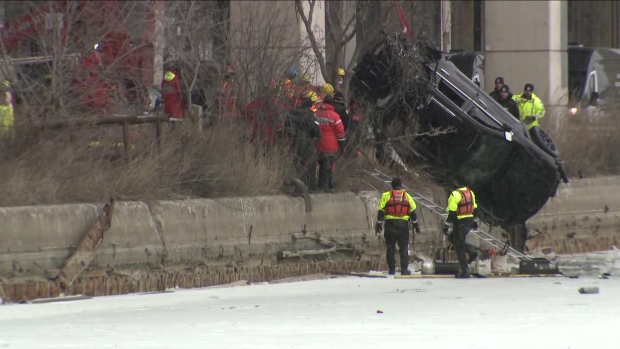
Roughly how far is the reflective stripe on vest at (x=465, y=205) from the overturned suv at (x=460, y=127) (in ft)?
9.32

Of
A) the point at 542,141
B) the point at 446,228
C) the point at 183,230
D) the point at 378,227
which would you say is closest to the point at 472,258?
the point at 446,228

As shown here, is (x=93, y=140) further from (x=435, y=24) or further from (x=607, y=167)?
(x=435, y=24)

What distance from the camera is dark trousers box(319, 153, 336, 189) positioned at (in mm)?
22359

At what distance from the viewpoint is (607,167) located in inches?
1114

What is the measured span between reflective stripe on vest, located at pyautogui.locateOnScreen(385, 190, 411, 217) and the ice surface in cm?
132

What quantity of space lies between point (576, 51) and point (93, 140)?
58.7 feet

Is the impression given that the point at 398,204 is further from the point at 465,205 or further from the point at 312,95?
the point at 312,95

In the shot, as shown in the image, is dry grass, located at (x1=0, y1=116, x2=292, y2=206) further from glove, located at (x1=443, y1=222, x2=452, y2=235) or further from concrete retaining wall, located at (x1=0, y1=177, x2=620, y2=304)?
glove, located at (x1=443, y1=222, x2=452, y2=235)

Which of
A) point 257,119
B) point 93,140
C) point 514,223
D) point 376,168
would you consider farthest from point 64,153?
point 514,223

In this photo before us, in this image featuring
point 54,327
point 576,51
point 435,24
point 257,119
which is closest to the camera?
point 54,327

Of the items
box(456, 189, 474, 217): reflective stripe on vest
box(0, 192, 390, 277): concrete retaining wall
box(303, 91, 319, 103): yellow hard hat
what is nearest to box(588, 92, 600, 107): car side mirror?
box(303, 91, 319, 103): yellow hard hat

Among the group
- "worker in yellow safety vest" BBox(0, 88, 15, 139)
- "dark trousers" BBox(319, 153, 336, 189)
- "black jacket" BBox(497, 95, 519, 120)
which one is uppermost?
"black jacket" BBox(497, 95, 519, 120)

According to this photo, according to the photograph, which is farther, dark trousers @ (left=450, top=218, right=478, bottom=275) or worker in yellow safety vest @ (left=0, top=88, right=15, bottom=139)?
dark trousers @ (left=450, top=218, right=478, bottom=275)

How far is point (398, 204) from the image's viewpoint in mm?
20984
